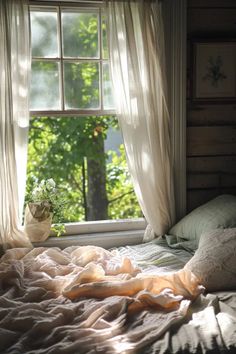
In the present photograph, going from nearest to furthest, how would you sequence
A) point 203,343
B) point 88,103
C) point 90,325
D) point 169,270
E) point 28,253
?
point 203,343
point 90,325
point 169,270
point 28,253
point 88,103

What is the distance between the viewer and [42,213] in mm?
2758

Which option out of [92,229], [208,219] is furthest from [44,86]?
[208,219]

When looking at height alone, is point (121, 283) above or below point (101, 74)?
below

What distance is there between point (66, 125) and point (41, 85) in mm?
1672

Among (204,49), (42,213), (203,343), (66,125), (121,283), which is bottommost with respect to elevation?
(203,343)

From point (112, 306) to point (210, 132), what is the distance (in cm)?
172

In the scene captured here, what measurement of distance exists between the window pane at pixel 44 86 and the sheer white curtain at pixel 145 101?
0.45 meters

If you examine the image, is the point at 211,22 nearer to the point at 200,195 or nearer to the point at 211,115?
the point at 211,115

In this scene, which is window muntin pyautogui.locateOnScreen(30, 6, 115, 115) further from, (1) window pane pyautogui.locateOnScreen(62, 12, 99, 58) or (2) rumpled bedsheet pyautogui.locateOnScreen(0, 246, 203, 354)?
(2) rumpled bedsheet pyautogui.locateOnScreen(0, 246, 203, 354)

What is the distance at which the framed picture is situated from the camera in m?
2.91

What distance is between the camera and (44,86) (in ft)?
9.38

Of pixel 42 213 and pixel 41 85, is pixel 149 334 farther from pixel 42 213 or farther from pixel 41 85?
pixel 41 85

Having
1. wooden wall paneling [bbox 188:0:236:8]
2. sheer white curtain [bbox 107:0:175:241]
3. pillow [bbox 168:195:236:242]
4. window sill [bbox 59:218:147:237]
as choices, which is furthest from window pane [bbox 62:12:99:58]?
pillow [bbox 168:195:236:242]

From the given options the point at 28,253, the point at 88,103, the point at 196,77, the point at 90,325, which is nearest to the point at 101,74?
the point at 88,103
